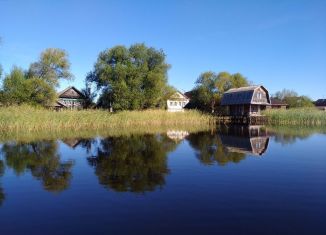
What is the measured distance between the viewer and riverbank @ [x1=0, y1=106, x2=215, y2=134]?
33.0 metres

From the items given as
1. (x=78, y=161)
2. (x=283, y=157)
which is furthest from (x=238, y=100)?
(x=78, y=161)

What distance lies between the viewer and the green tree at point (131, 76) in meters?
53.0

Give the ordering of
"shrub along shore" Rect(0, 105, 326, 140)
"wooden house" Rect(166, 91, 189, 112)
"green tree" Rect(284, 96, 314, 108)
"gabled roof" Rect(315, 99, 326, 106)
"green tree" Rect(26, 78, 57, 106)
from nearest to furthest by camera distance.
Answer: "shrub along shore" Rect(0, 105, 326, 140) < "green tree" Rect(26, 78, 57, 106) < "wooden house" Rect(166, 91, 189, 112) < "green tree" Rect(284, 96, 314, 108) < "gabled roof" Rect(315, 99, 326, 106)

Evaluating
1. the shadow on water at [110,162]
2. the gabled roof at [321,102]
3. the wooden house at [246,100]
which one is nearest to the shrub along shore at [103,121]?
the wooden house at [246,100]

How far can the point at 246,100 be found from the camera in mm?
59938

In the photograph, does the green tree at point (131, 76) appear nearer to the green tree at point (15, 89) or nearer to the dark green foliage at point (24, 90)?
the dark green foliage at point (24, 90)

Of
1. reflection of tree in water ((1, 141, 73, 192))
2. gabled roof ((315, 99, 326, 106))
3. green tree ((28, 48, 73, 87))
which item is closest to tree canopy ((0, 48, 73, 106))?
green tree ((28, 48, 73, 87))

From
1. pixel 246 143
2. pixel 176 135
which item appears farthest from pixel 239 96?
pixel 246 143

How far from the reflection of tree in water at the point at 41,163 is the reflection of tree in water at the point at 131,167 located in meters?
1.35

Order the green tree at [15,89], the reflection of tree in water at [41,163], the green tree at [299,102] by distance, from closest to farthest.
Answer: the reflection of tree in water at [41,163] < the green tree at [15,89] < the green tree at [299,102]

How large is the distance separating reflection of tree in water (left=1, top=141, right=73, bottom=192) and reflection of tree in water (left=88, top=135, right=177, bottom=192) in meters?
1.35

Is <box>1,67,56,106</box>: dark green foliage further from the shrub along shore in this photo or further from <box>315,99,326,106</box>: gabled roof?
<box>315,99,326,106</box>: gabled roof

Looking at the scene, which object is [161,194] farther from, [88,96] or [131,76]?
[88,96]

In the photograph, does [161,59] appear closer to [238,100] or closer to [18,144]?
[238,100]
